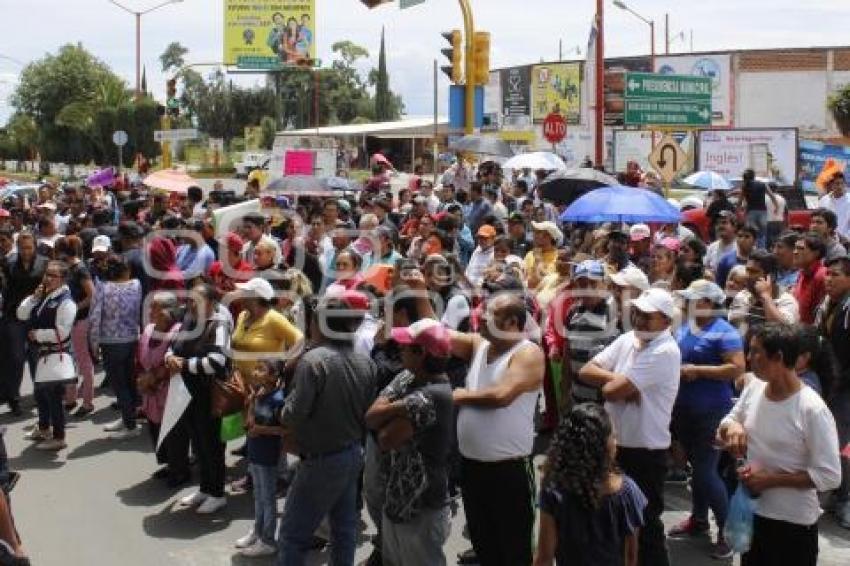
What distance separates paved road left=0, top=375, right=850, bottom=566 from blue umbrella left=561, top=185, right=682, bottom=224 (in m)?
3.39

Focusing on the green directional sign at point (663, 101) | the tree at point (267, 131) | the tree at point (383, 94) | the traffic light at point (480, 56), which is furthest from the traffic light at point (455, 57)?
the tree at point (383, 94)

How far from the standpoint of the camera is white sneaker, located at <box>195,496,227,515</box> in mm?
6805

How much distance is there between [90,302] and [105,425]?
3.73ft

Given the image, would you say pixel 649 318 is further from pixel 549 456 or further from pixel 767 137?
pixel 767 137

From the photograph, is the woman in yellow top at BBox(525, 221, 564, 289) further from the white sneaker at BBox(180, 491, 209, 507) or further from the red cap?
the white sneaker at BBox(180, 491, 209, 507)

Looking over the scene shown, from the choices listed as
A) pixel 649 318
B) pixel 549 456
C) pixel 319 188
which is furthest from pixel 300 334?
pixel 319 188

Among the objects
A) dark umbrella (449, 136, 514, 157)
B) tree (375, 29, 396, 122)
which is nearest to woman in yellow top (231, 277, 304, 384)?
dark umbrella (449, 136, 514, 157)

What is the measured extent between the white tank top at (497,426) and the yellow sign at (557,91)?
39.9m

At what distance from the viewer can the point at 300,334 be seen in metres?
6.34

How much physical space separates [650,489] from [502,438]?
3.09 ft

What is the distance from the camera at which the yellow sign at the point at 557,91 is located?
145 ft

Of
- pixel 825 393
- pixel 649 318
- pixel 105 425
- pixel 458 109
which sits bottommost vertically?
pixel 105 425

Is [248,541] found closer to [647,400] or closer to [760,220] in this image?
[647,400]

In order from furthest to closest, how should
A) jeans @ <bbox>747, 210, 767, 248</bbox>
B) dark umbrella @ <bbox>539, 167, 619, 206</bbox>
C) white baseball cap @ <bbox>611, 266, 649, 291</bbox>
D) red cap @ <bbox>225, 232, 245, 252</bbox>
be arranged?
1. dark umbrella @ <bbox>539, 167, 619, 206</bbox>
2. jeans @ <bbox>747, 210, 767, 248</bbox>
3. red cap @ <bbox>225, 232, 245, 252</bbox>
4. white baseball cap @ <bbox>611, 266, 649, 291</bbox>
